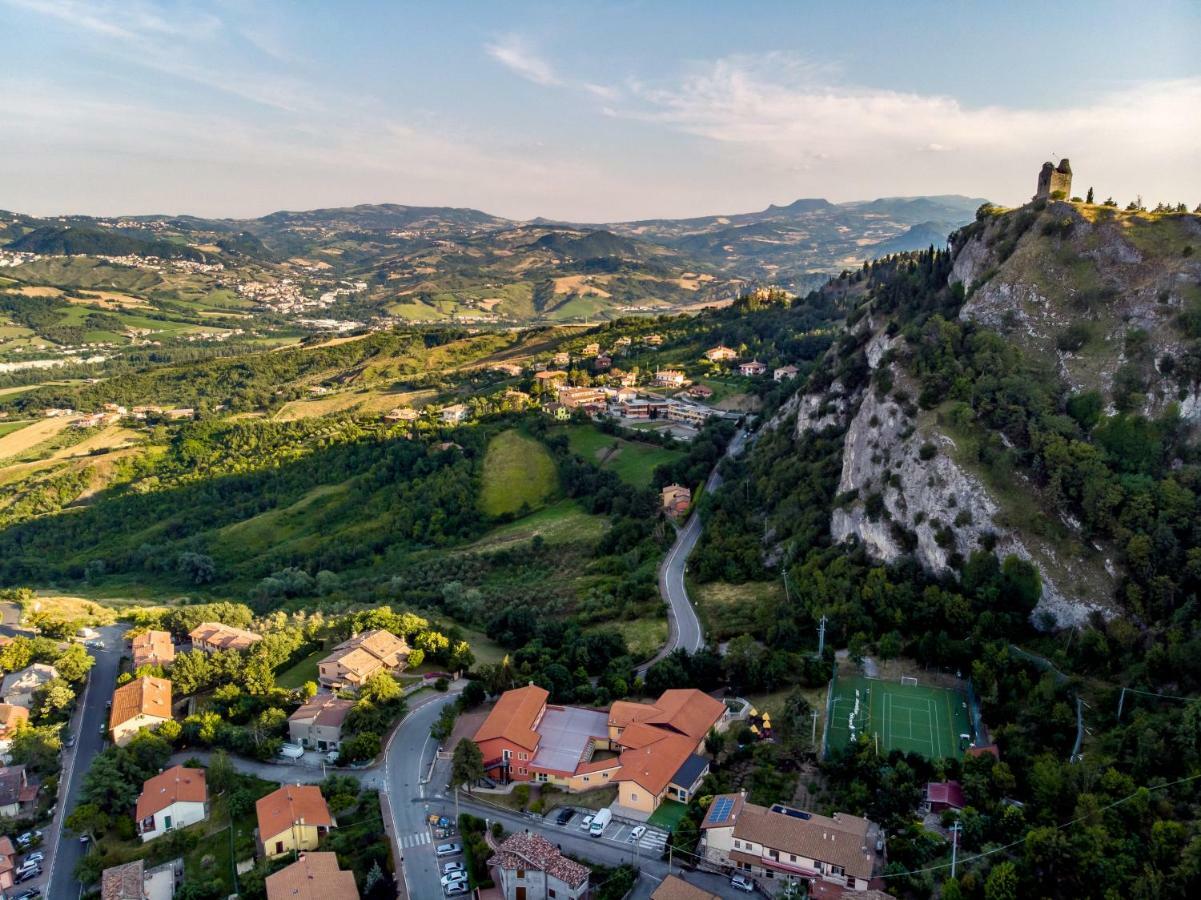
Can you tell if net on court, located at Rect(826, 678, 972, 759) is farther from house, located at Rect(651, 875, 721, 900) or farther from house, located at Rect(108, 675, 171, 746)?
house, located at Rect(108, 675, 171, 746)

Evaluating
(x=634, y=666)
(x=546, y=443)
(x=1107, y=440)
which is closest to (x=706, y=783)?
(x=634, y=666)

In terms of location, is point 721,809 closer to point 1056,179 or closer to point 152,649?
point 152,649

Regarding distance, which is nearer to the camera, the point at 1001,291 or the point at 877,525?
the point at 877,525

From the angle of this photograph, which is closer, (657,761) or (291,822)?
(291,822)

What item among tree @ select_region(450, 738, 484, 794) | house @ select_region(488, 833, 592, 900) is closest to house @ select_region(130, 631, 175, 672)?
tree @ select_region(450, 738, 484, 794)

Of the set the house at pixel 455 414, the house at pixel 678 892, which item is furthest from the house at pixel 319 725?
the house at pixel 455 414

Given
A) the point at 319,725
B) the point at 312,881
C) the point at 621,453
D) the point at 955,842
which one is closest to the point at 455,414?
the point at 621,453

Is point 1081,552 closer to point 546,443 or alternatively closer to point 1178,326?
point 1178,326
